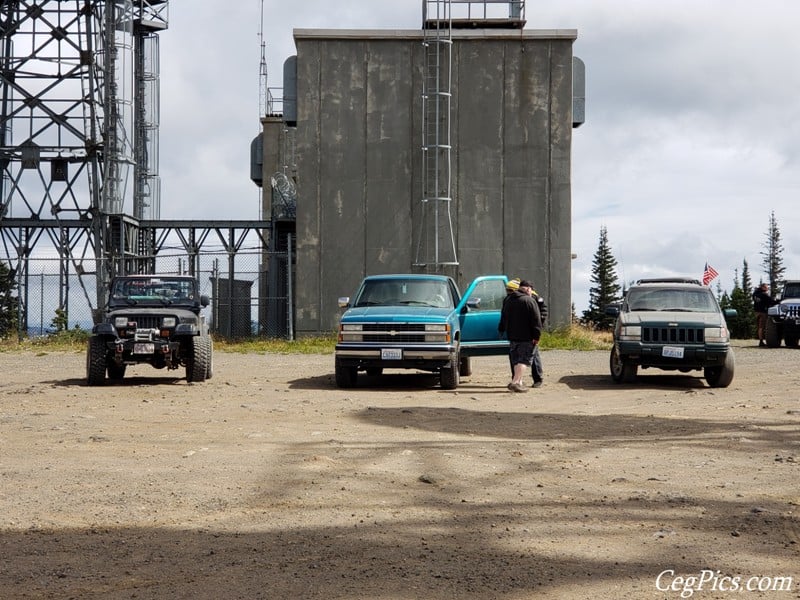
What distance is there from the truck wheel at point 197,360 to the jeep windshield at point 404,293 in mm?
2739

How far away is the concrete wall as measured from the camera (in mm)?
32156

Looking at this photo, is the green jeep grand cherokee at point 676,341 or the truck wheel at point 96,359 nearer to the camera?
the green jeep grand cherokee at point 676,341

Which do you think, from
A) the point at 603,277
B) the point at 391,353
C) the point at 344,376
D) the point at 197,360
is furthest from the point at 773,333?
the point at 603,277

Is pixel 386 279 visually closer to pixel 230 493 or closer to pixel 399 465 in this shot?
pixel 399 465

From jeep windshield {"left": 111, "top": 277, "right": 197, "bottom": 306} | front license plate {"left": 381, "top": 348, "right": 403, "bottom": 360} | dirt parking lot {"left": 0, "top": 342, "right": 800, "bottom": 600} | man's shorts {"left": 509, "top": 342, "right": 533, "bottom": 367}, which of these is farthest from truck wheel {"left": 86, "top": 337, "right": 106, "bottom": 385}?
man's shorts {"left": 509, "top": 342, "right": 533, "bottom": 367}

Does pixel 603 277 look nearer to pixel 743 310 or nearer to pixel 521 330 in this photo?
pixel 743 310

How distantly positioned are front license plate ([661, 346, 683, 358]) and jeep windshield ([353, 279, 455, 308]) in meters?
3.73

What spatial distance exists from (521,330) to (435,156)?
15.6 m

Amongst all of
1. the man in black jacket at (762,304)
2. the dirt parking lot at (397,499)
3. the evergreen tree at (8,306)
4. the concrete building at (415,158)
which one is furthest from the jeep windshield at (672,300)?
the evergreen tree at (8,306)

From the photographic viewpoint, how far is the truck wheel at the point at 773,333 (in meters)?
30.2

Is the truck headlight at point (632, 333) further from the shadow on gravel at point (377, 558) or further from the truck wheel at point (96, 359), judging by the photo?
the shadow on gravel at point (377, 558)

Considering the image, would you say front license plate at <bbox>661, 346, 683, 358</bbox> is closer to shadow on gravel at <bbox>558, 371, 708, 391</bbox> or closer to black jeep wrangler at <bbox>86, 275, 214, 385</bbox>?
shadow on gravel at <bbox>558, 371, 708, 391</bbox>

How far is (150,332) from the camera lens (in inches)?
691

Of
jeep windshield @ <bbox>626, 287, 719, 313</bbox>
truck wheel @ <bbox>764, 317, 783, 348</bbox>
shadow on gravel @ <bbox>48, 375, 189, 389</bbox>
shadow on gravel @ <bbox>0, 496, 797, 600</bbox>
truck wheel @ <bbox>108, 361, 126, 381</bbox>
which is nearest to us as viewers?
shadow on gravel @ <bbox>0, 496, 797, 600</bbox>
